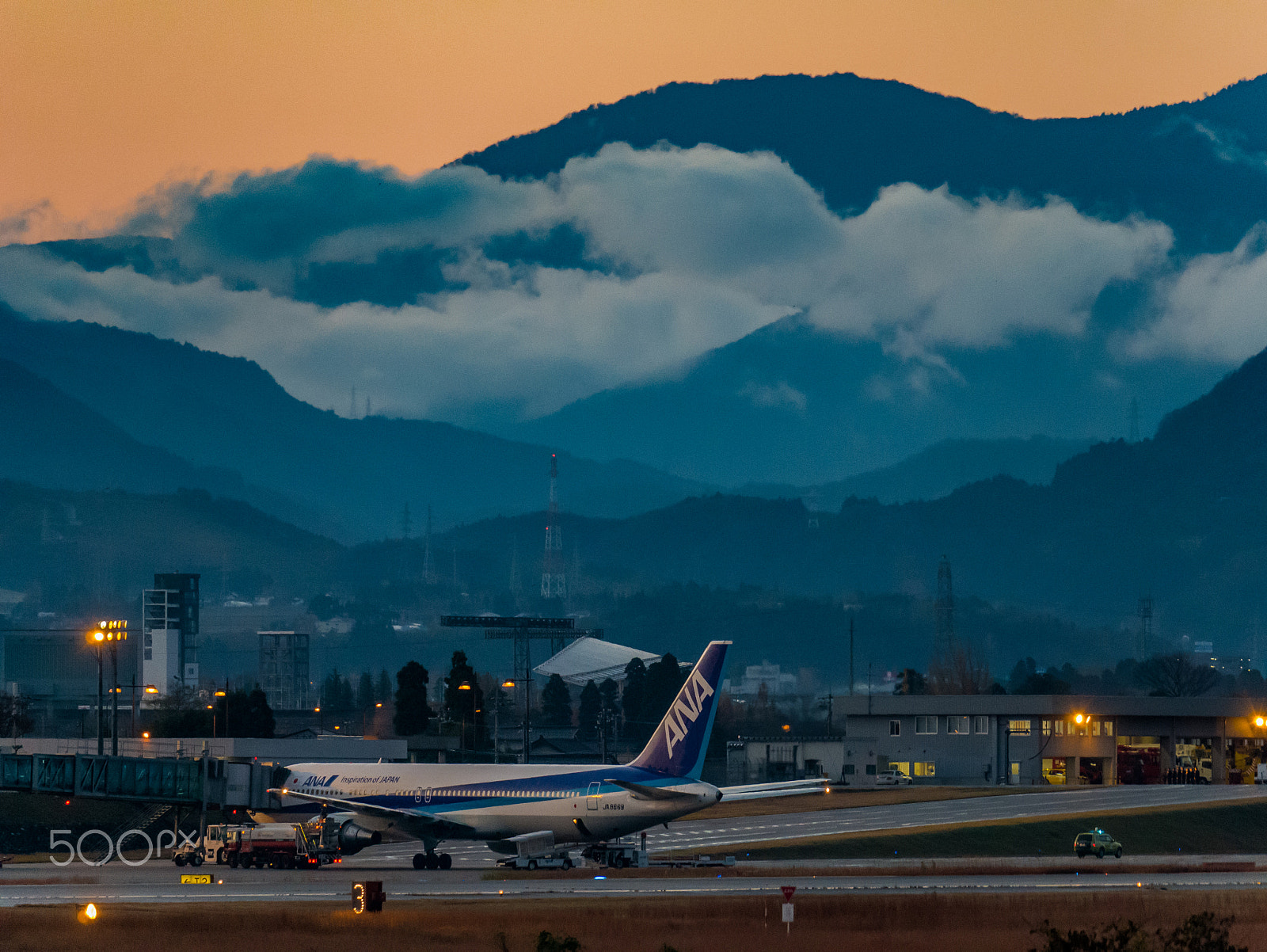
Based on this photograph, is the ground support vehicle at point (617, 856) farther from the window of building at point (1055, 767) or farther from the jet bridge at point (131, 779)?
the window of building at point (1055, 767)

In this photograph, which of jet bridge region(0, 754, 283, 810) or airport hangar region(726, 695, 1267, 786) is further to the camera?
airport hangar region(726, 695, 1267, 786)

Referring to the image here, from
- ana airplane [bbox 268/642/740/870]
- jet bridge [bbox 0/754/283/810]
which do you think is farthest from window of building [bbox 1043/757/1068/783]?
jet bridge [bbox 0/754/283/810]

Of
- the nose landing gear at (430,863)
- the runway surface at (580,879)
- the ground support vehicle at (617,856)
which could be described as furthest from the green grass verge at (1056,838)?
the nose landing gear at (430,863)

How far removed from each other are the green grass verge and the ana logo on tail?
15.7 meters

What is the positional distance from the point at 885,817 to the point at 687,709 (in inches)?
1586

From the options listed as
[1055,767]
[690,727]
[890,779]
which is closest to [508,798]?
[690,727]

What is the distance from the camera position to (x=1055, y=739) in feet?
569

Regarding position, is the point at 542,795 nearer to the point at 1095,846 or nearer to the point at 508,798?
the point at 508,798

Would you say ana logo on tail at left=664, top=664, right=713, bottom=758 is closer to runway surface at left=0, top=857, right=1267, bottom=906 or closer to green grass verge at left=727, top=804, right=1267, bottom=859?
runway surface at left=0, top=857, right=1267, bottom=906

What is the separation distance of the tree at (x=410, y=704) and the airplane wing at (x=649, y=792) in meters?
110

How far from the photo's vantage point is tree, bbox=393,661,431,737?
192875mm

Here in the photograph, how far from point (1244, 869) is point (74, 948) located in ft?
205

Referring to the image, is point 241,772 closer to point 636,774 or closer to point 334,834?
point 334,834

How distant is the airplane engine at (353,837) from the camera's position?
91375mm
